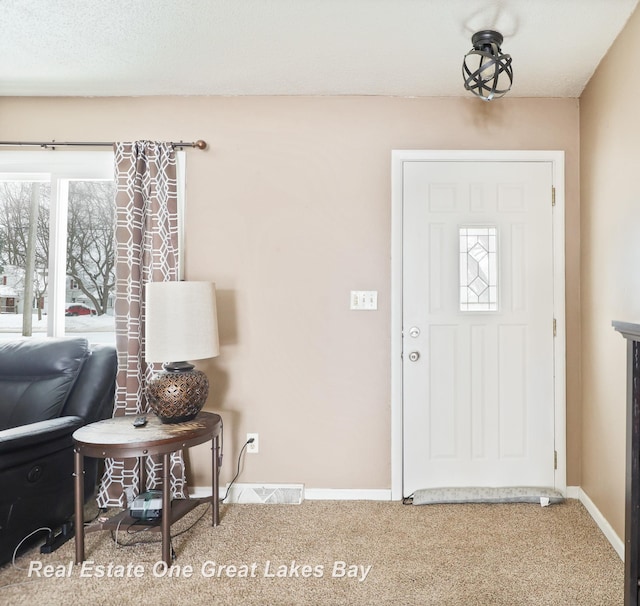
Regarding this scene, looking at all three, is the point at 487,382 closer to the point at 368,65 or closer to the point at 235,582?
the point at 235,582

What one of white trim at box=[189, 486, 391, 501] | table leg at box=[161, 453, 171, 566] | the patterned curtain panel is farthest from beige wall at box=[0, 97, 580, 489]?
table leg at box=[161, 453, 171, 566]

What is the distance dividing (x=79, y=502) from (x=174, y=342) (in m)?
0.80

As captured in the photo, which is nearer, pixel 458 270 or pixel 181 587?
pixel 181 587

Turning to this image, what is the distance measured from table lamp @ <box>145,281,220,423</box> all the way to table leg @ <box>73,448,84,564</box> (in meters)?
0.37

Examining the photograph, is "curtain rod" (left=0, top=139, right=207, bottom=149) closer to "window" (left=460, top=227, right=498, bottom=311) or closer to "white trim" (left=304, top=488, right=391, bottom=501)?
"window" (left=460, top=227, right=498, bottom=311)


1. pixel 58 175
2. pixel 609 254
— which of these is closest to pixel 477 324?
pixel 609 254

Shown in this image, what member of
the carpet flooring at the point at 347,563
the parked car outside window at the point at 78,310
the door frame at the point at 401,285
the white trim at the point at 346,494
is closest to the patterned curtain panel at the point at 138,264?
the carpet flooring at the point at 347,563

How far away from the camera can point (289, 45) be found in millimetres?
2182

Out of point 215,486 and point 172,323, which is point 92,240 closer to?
point 172,323

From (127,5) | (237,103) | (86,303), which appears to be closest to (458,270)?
(237,103)

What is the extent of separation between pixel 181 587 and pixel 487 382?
Answer: 1878 mm

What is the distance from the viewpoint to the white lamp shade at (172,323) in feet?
6.78

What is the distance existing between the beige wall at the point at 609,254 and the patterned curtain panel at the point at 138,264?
228cm

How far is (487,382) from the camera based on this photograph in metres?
2.52
